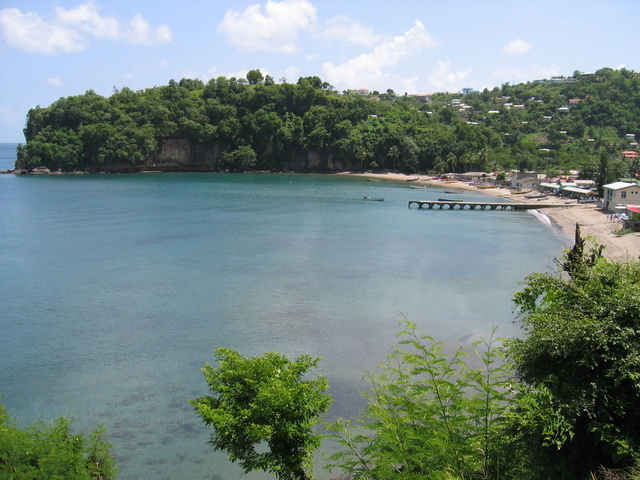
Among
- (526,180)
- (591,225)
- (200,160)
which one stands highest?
(200,160)

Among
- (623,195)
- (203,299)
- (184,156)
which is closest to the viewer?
(203,299)

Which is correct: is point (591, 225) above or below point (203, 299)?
above

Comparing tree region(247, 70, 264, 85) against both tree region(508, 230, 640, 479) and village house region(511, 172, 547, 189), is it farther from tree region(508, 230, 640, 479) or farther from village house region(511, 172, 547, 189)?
tree region(508, 230, 640, 479)

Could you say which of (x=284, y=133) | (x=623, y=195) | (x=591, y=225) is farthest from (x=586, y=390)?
(x=284, y=133)

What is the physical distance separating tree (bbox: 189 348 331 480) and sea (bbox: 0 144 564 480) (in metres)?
3.49

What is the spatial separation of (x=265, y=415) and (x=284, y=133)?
119 metres

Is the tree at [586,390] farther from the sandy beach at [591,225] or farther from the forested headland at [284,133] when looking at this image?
the forested headland at [284,133]

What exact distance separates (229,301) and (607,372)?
2310 centimetres

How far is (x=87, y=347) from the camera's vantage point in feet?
82.1

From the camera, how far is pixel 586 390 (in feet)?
36.5

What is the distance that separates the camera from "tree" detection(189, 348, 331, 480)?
12656mm

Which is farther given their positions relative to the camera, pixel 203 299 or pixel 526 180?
pixel 526 180

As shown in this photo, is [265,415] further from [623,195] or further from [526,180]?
[526,180]

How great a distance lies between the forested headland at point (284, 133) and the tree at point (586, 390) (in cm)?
10680
